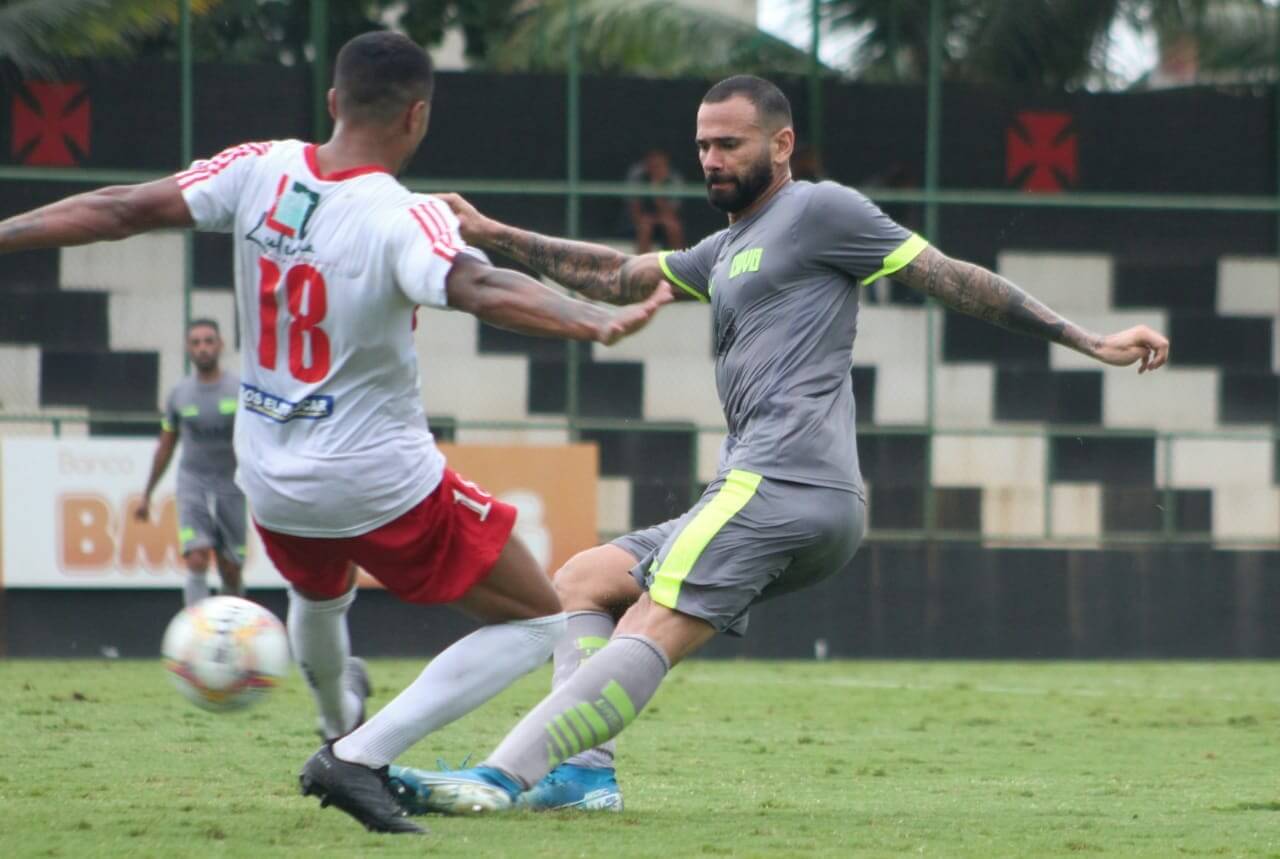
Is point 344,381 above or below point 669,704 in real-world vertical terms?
above

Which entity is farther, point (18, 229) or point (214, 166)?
point (214, 166)

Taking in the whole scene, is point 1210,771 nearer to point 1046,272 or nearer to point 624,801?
point 624,801

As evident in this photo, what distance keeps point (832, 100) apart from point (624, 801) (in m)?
12.1

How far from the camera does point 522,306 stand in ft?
15.9

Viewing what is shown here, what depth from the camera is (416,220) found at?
16.3 feet

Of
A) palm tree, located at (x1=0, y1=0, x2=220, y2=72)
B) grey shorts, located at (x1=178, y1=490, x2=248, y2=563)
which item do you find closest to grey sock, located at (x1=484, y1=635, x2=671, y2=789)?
grey shorts, located at (x1=178, y1=490, x2=248, y2=563)

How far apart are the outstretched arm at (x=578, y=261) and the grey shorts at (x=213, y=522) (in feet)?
23.9

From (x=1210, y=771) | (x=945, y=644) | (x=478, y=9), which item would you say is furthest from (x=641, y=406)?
(x=1210, y=771)

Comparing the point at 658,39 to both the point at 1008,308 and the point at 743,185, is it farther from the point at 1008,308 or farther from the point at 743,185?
the point at 1008,308

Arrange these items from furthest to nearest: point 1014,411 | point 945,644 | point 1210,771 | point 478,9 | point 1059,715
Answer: point 478,9, point 1014,411, point 945,644, point 1059,715, point 1210,771

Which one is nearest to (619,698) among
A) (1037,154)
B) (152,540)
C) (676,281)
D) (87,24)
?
(676,281)

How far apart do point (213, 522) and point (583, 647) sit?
7.90 metres

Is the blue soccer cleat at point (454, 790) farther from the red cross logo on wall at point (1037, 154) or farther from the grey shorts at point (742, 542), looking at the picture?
the red cross logo on wall at point (1037, 154)

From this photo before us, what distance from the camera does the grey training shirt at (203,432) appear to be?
13531 mm
